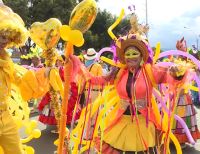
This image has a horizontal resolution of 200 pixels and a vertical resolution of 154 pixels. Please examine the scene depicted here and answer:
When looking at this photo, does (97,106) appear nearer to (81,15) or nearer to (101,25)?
(81,15)

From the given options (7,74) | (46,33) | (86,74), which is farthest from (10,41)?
(86,74)

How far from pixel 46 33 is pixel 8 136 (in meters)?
1.02

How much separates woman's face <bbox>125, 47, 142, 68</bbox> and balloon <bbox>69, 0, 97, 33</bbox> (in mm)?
1052

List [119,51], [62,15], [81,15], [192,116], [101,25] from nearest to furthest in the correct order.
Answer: [81,15], [119,51], [192,116], [62,15], [101,25]

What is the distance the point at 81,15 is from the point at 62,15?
1006 inches

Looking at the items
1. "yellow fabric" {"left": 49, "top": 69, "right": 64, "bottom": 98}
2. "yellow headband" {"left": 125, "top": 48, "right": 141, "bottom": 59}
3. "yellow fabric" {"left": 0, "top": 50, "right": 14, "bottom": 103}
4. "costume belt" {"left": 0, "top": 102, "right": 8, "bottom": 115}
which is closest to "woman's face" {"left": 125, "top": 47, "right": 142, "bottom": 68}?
"yellow headband" {"left": 125, "top": 48, "right": 141, "bottom": 59}

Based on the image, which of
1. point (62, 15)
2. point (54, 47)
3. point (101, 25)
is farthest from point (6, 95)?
point (101, 25)

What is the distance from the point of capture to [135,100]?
4.41 meters

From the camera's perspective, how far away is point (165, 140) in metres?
4.53

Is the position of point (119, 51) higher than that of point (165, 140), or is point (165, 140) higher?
point (119, 51)

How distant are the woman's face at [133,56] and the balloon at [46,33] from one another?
106 cm

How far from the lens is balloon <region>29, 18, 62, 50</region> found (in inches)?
141

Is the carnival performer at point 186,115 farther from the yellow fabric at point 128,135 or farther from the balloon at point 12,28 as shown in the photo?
the balloon at point 12,28

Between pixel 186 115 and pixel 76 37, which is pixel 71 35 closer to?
pixel 76 37
